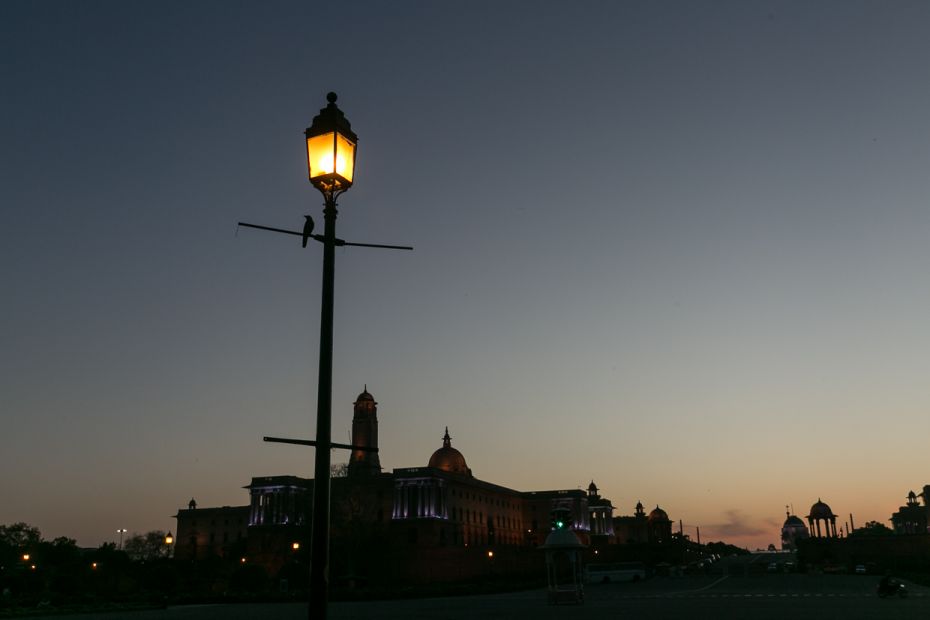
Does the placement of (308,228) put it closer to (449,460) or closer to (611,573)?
(611,573)

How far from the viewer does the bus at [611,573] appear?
89500 mm

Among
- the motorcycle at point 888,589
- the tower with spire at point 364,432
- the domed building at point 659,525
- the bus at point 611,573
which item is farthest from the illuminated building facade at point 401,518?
the motorcycle at point 888,589

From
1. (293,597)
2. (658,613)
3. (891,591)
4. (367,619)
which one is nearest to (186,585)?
(293,597)

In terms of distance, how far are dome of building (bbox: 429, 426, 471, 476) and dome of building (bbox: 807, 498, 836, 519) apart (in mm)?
76293

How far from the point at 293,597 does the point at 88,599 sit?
13.5 metres

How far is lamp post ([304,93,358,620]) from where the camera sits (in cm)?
792

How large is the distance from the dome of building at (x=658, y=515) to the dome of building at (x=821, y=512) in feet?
98.4

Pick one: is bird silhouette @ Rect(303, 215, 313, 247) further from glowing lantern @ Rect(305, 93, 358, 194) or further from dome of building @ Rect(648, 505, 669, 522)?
dome of building @ Rect(648, 505, 669, 522)

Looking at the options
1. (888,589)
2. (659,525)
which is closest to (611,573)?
(888,589)

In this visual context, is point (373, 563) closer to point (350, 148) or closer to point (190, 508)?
point (190, 508)

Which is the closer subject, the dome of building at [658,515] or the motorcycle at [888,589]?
the motorcycle at [888,589]

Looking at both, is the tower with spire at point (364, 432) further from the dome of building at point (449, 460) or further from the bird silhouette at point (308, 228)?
the bird silhouette at point (308, 228)

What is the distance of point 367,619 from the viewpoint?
34781mm

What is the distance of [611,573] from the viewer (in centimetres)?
9038
